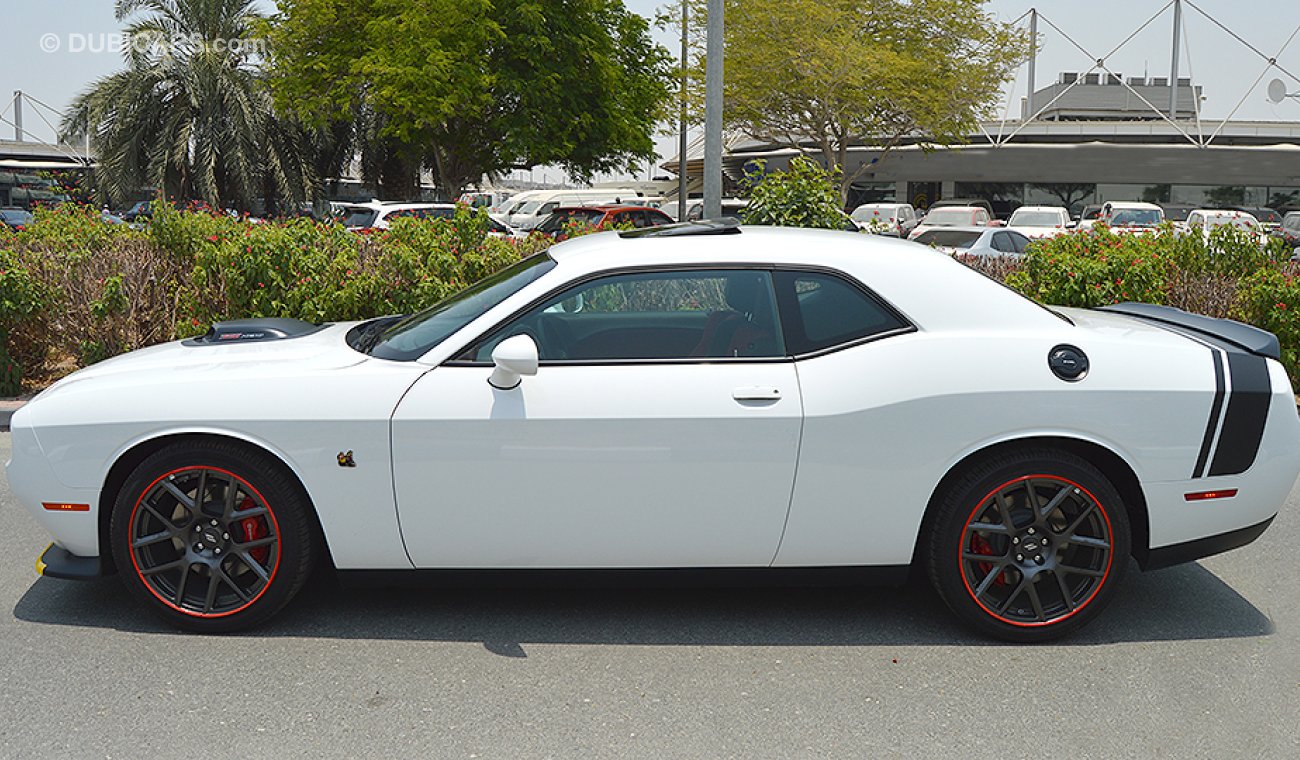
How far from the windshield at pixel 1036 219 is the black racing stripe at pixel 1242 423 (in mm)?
24204

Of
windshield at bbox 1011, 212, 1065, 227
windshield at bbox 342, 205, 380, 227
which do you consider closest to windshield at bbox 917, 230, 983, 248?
windshield at bbox 1011, 212, 1065, 227

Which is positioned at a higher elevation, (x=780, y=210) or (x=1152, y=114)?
(x=1152, y=114)

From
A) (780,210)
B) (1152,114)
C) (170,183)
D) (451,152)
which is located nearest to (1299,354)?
(780,210)

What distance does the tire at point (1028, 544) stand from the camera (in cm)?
427

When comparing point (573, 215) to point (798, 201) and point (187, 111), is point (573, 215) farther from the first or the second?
point (187, 111)

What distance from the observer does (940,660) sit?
13.9 ft

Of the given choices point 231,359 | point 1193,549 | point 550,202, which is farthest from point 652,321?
point 550,202

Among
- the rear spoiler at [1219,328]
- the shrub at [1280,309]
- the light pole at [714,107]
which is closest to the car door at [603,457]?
the rear spoiler at [1219,328]

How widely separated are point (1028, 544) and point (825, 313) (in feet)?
3.59

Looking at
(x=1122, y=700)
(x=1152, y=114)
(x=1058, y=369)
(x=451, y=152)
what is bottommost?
(x=1122, y=700)

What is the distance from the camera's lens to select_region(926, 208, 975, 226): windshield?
104 ft

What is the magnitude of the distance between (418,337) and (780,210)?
7.03 meters

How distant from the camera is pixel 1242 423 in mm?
4348

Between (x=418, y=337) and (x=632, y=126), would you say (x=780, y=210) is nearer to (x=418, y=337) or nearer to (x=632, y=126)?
(x=418, y=337)
